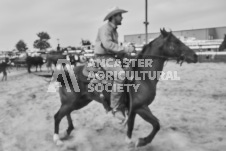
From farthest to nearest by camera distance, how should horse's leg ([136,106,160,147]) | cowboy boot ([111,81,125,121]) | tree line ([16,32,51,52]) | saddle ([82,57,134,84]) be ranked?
tree line ([16,32,51,52]) < saddle ([82,57,134,84]) < cowboy boot ([111,81,125,121]) < horse's leg ([136,106,160,147])

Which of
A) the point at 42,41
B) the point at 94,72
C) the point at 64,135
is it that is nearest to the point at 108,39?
the point at 94,72

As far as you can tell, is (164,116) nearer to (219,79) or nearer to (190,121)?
(190,121)

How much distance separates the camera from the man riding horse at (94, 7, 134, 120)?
4.31 meters

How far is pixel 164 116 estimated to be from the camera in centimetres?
623

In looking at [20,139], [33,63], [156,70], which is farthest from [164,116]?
[33,63]

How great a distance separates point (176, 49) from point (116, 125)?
237 centimetres

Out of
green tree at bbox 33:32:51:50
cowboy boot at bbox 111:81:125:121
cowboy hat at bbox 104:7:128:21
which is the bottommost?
cowboy boot at bbox 111:81:125:121

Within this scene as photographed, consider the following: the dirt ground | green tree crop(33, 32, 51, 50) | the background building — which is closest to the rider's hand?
the dirt ground

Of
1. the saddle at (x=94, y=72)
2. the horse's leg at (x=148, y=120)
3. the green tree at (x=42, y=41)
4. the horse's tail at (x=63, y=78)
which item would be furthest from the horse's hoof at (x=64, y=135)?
the green tree at (x=42, y=41)

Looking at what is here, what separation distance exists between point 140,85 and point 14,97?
21.0 feet

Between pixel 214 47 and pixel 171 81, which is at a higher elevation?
pixel 214 47

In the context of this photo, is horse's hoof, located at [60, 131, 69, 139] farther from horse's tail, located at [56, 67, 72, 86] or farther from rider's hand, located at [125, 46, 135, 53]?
rider's hand, located at [125, 46, 135, 53]

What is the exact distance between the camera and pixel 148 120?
4180 millimetres

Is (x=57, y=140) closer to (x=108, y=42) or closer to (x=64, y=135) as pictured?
(x=64, y=135)
